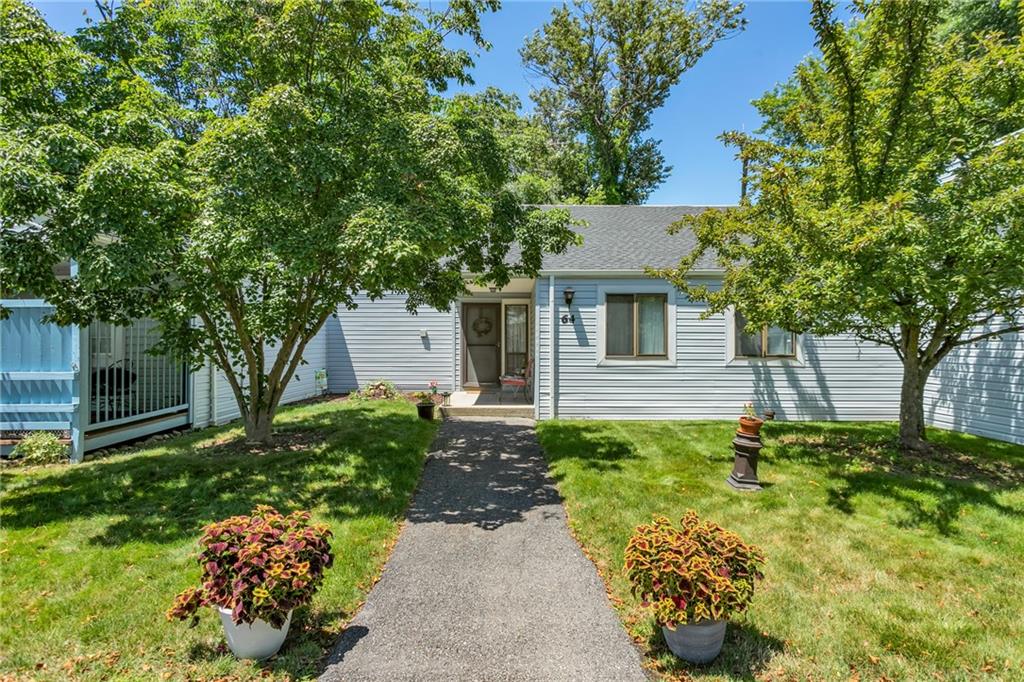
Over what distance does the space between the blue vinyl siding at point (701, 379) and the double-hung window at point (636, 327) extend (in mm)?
258

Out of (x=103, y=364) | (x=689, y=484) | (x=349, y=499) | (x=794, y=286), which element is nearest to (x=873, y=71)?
(x=794, y=286)

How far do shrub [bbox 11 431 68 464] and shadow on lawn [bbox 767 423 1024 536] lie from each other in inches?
385

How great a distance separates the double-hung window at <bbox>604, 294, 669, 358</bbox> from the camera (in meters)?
9.56

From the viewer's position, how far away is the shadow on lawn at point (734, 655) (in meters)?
2.67

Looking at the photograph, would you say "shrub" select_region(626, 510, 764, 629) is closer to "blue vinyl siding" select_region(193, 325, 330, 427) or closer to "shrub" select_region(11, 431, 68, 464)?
"shrub" select_region(11, 431, 68, 464)

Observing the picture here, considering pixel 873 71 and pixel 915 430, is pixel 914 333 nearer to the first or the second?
pixel 915 430

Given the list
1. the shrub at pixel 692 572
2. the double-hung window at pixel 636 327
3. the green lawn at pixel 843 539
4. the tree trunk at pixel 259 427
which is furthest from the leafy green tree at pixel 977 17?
the tree trunk at pixel 259 427

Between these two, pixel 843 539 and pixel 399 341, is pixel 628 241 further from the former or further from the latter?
pixel 843 539

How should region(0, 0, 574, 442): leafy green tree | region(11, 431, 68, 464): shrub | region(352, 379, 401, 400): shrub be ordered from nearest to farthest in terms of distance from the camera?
region(0, 0, 574, 442): leafy green tree < region(11, 431, 68, 464): shrub < region(352, 379, 401, 400): shrub

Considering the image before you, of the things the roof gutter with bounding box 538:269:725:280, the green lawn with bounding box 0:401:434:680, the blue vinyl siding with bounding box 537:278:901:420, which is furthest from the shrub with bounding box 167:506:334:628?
the roof gutter with bounding box 538:269:725:280

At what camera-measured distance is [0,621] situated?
9.70 ft

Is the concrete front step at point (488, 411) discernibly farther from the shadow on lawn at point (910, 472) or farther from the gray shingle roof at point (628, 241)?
the shadow on lawn at point (910, 472)

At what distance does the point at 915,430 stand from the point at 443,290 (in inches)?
295

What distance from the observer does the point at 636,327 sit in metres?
9.58
